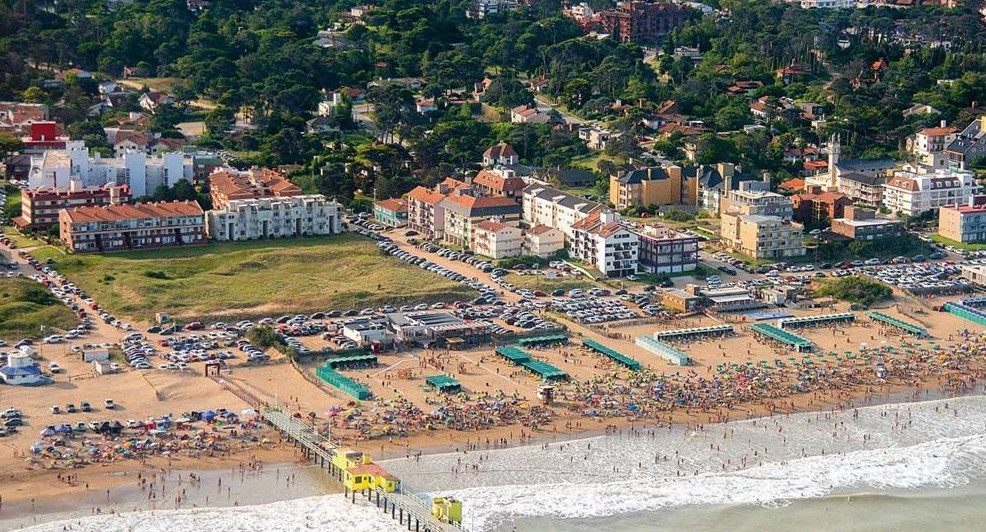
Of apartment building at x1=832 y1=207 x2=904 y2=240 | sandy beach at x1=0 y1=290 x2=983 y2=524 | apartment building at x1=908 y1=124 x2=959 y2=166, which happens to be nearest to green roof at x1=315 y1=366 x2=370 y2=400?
sandy beach at x1=0 y1=290 x2=983 y2=524

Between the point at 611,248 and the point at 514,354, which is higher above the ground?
the point at 611,248

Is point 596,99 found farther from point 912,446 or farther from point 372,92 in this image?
point 912,446

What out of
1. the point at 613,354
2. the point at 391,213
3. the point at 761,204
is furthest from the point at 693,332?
the point at 391,213

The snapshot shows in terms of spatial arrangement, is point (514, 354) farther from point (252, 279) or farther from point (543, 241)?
point (543, 241)

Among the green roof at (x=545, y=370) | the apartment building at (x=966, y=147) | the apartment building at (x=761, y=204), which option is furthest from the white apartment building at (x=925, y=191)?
the green roof at (x=545, y=370)

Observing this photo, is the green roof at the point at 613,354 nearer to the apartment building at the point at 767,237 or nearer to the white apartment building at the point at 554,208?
the white apartment building at the point at 554,208

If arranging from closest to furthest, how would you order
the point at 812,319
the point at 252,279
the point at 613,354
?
the point at 613,354, the point at 812,319, the point at 252,279

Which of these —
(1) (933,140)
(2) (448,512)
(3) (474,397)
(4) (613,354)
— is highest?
(1) (933,140)
